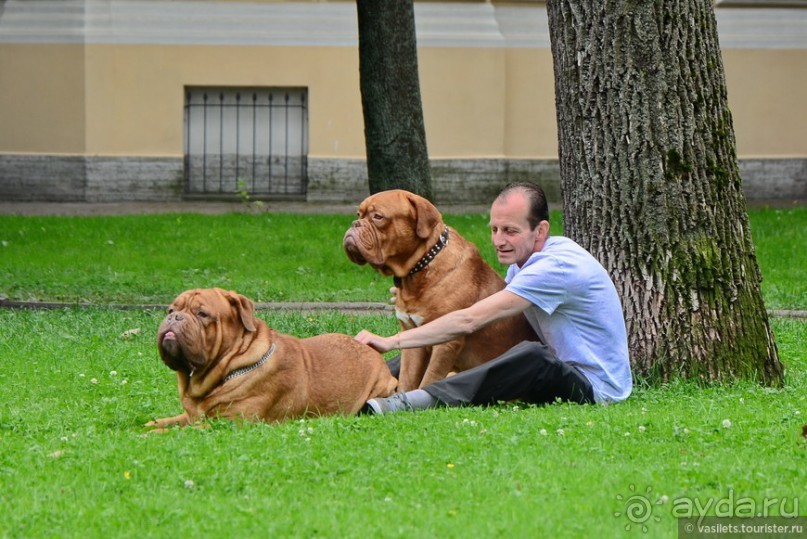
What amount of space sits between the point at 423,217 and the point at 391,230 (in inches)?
8.0

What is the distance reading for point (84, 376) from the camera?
A: 26.5 ft

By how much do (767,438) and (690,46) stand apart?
2.59 meters

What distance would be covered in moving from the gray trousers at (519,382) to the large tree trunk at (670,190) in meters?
0.82

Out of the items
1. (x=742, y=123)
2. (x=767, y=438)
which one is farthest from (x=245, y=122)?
(x=767, y=438)

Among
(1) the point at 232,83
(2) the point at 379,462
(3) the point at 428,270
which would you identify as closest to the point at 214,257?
(1) the point at 232,83

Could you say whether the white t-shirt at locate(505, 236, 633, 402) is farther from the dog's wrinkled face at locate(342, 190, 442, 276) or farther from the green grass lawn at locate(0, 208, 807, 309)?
the green grass lawn at locate(0, 208, 807, 309)

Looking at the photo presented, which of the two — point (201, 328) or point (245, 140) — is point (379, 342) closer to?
point (201, 328)

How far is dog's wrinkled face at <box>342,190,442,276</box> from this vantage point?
281 inches

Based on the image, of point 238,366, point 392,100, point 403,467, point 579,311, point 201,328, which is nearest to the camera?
point 403,467

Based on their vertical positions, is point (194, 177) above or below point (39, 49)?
below

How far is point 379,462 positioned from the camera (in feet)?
18.3

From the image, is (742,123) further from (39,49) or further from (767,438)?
(767,438)

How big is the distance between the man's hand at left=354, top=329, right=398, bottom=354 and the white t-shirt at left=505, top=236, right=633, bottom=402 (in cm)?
70

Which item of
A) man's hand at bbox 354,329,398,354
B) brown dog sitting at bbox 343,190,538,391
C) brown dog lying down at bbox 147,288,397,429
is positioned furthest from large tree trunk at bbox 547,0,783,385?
brown dog lying down at bbox 147,288,397,429
